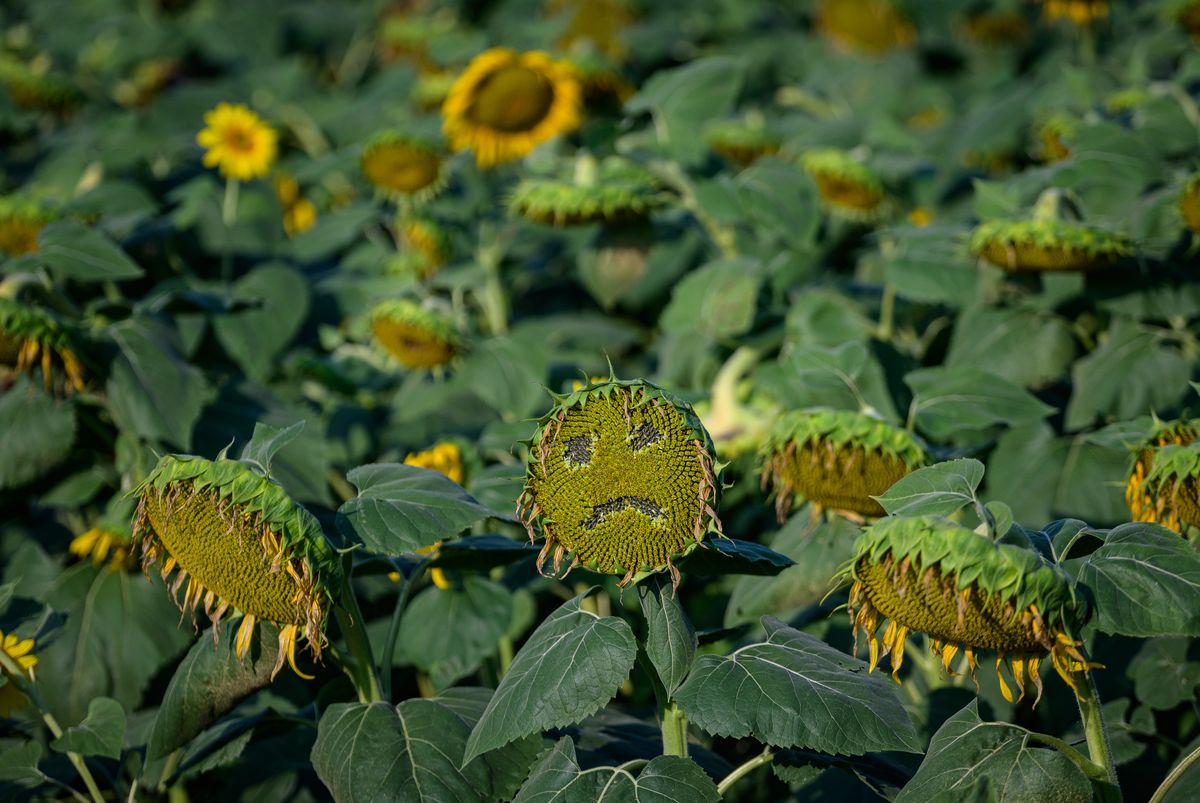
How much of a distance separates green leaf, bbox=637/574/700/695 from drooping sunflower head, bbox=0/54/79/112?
3689 mm

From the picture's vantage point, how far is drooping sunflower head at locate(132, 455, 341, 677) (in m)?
1.42

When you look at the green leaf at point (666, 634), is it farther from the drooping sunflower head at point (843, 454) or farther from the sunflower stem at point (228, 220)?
the sunflower stem at point (228, 220)

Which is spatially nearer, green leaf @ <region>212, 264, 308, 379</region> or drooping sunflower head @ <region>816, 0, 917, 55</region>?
green leaf @ <region>212, 264, 308, 379</region>

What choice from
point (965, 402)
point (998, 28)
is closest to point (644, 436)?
point (965, 402)

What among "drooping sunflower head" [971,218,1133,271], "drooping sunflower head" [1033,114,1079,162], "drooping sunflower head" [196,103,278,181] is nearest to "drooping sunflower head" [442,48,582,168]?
"drooping sunflower head" [196,103,278,181]

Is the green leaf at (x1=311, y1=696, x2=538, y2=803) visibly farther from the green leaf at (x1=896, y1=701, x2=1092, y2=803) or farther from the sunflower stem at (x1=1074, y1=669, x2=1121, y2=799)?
the sunflower stem at (x1=1074, y1=669, x2=1121, y2=799)

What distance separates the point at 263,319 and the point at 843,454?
169cm

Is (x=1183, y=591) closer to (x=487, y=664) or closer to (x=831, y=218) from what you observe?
(x=487, y=664)

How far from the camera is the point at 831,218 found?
3.36 metres

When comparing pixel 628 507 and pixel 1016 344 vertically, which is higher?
pixel 628 507

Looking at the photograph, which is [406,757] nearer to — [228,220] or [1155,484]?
[1155,484]

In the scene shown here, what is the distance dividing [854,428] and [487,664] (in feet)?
2.85

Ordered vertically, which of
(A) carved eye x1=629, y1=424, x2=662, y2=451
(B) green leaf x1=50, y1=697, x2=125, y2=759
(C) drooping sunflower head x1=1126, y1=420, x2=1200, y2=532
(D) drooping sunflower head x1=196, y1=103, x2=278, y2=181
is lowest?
(D) drooping sunflower head x1=196, y1=103, x2=278, y2=181

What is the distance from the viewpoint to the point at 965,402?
202 centimetres
